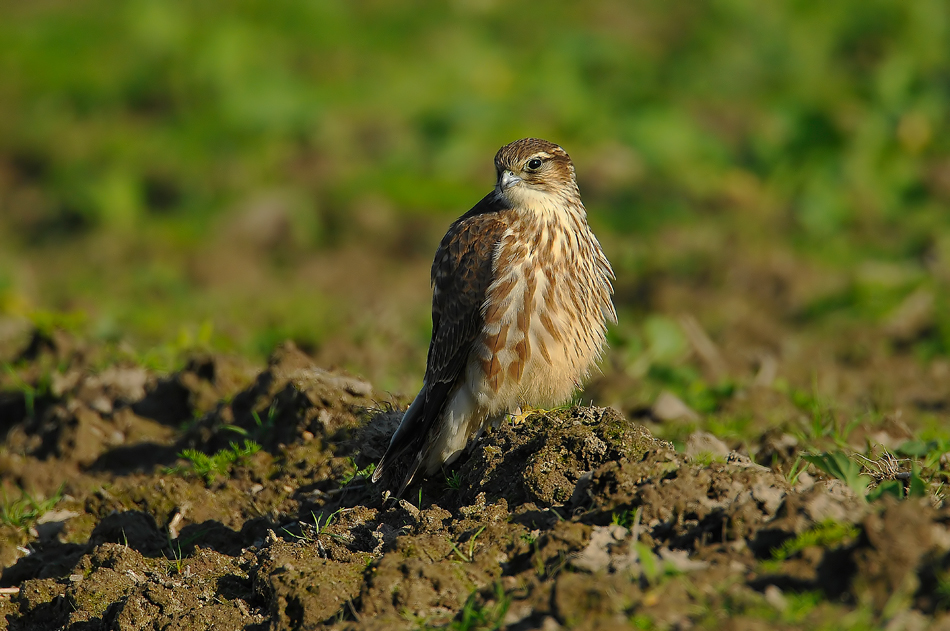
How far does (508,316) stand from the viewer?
5.16 metres

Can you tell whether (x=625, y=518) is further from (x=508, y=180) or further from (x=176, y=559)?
(x=508, y=180)

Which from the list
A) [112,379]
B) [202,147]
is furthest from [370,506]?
[202,147]

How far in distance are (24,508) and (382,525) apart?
2.20 m

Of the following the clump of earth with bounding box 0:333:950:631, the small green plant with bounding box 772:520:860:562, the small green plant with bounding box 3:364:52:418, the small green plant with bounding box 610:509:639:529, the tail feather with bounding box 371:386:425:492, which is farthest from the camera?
the small green plant with bounding box 3:364:52:418

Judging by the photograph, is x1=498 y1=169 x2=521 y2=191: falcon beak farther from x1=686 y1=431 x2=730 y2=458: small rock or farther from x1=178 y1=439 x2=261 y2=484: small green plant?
x1=178 y1=439 x2=261 y2=484: small green plant

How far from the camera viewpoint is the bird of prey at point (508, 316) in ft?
16.9

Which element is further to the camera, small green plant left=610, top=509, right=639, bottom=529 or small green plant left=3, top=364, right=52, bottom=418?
small green plant left=3, top=364, right=52, bottom=418

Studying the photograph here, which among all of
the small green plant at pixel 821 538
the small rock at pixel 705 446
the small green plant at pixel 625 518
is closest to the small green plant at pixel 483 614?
the small green plant at pixel 625 518

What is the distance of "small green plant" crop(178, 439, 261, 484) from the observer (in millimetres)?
5320

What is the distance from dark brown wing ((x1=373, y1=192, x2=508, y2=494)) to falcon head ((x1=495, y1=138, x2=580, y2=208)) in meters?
0.11

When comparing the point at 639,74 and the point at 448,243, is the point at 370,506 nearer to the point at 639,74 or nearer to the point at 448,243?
the point at 448,243

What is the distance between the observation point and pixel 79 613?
4113mm

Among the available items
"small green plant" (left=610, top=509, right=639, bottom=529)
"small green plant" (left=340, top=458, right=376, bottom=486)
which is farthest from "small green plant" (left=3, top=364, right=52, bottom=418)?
"small green plant" (left=610, top=509, right=639, bottom=529)

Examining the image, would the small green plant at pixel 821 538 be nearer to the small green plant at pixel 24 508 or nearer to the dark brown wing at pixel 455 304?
the dark brown wing at pixel 455 304
